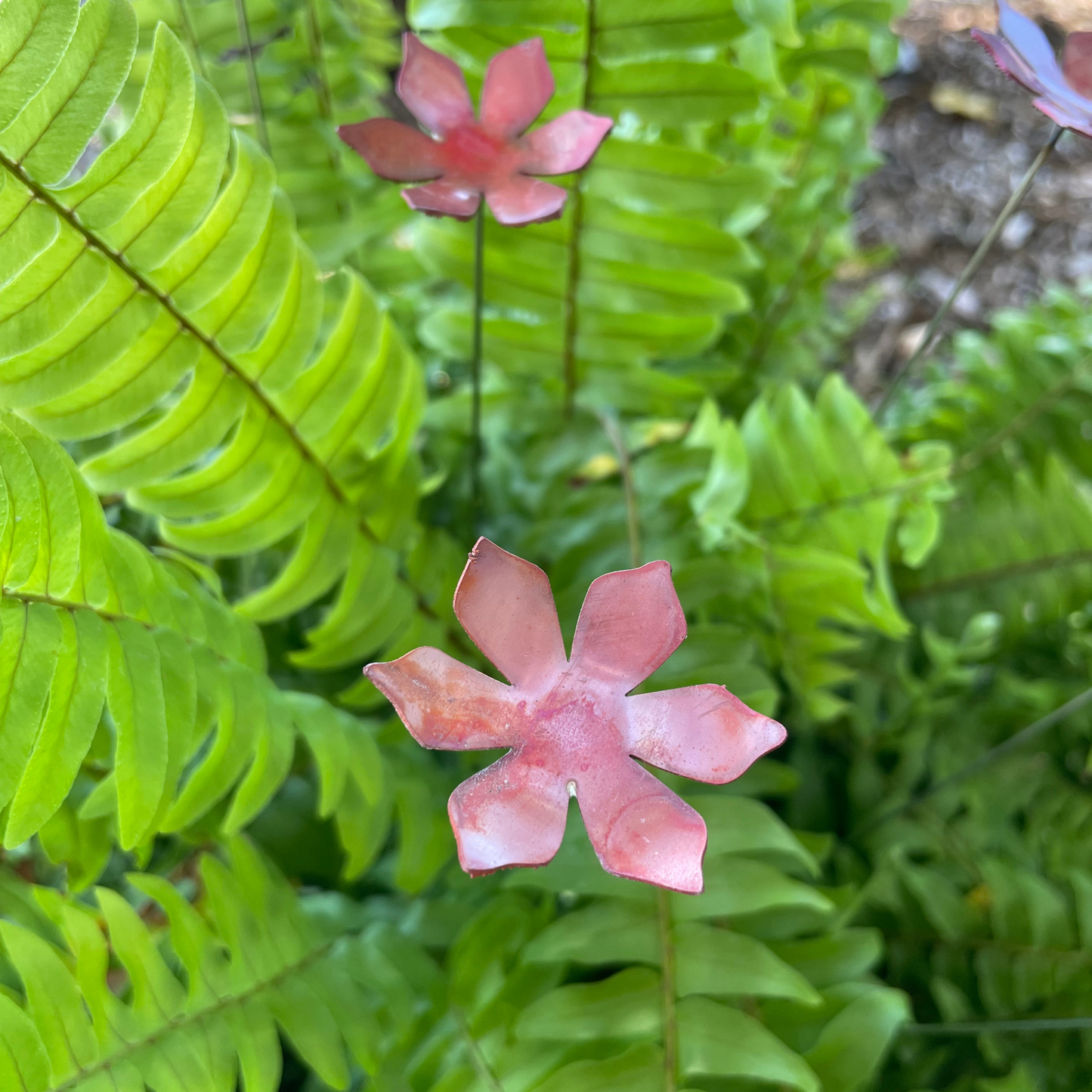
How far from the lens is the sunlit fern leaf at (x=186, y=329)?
45 cm

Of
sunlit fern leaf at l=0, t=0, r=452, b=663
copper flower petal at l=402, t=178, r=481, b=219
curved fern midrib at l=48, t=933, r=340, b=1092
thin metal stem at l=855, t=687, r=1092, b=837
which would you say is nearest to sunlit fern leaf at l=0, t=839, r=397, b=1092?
curved fern midrib at l=48, t=933, r=340, b=1092

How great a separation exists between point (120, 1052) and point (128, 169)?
1.58ft

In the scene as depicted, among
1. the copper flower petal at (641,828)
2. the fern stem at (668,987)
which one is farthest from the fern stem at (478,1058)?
the copper flower petal at (641,828)

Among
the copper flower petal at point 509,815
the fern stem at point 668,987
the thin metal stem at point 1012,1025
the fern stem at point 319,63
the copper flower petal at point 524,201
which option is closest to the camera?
the copper flower petal at point 509,815

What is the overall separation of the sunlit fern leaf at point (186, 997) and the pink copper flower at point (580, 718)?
0.34m

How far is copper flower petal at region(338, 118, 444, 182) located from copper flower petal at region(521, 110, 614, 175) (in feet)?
0.16

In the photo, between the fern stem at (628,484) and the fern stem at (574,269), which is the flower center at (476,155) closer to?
the fern stem at (574,269)

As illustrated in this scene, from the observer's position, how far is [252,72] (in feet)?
2.17

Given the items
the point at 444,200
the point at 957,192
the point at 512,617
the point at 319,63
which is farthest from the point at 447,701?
the point at 957,192

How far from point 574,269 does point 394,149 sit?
320mm

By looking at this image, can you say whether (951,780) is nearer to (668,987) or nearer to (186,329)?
(668,987)

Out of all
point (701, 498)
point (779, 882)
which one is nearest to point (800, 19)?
point (701, 498)

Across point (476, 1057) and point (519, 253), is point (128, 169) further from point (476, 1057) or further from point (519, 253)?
point (476, 1057)

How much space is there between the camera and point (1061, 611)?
0.91m
